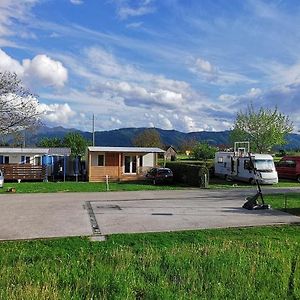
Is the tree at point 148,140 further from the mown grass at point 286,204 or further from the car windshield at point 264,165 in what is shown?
the mown grass at point 286,204

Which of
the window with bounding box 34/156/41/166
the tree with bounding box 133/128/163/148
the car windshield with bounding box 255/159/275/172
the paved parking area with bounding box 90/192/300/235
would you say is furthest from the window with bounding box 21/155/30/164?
the tree with bounding box 133/128/163/148

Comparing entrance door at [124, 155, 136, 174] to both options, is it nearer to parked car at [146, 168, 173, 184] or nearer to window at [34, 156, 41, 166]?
parked car at [146, 168, 173, 184]

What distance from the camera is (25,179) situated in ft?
111

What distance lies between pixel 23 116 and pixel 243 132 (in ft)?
150

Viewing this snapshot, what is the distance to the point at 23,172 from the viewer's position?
33.6 meters

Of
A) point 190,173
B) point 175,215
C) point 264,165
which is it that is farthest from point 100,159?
point 175,215

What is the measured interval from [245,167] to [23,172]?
55.9ft

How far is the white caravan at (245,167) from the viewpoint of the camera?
2997 centimetres

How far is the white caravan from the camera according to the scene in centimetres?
2997

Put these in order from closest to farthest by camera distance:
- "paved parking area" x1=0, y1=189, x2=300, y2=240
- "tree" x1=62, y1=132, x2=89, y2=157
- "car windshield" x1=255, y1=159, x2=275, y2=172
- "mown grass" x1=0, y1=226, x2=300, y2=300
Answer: "mown grass" x1=0, y1=226, x2=300, y2=300
"paved parking area" x1=0, y1=189, x2=300, y2=240
"car windshield" x1=255, y1=159, x2=275, y2=172
"tree" x1=62, y1=132, x2=89, y2=157

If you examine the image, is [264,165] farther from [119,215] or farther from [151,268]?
[151,268]

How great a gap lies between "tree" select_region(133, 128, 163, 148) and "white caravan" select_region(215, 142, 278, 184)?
148ft

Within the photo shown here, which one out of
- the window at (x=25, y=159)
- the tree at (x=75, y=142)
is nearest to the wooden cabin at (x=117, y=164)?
the window at (x=25, y=159)

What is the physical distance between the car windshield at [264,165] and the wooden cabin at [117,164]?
8677mm
